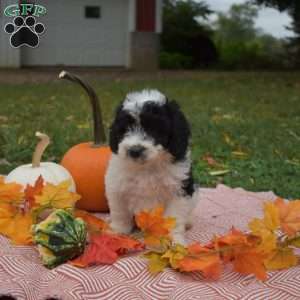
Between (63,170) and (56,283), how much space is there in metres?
1.25

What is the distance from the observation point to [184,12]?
22.8 meters

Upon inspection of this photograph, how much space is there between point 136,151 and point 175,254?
20.4 inches

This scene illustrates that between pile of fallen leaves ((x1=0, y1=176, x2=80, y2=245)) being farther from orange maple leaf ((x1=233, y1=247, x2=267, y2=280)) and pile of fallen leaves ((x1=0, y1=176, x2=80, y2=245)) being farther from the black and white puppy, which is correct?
orange maple leaf ((x1=233, y1=247, x2=267, y2=280))

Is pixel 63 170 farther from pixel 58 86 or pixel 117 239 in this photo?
pixel 58 86

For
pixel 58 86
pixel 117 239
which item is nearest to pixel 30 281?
pixel 117 239

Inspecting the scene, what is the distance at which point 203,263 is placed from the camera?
2.85m

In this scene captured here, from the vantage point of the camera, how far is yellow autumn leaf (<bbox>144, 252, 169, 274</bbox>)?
2.86m

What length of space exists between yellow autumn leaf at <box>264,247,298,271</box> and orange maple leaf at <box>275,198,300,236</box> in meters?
0.09

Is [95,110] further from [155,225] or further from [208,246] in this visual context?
[208,246]

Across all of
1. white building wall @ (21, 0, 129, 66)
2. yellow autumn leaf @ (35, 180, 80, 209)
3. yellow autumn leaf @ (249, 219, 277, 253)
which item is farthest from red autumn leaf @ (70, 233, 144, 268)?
white building wall @ (21, 0, 129, 66)

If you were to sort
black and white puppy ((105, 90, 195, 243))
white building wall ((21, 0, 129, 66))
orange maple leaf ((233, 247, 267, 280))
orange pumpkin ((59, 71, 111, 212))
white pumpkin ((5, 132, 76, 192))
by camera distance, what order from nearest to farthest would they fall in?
orange maple leaf ((233, 247, 267, 280)), black and white puppy ((105, 90, 195, 243)), white pumpkin ((5, 132, 76, 192)), orange pumpkin ((59, 71, 111, 212)), white building wall ((21, 0, 129, 66))
